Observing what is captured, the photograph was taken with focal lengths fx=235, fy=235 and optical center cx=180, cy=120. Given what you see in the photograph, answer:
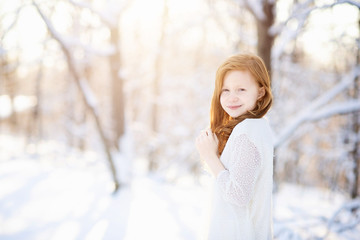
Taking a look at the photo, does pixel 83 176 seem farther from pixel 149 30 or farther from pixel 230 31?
pixel 149 30

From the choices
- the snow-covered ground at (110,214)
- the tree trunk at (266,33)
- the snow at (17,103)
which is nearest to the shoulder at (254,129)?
the snow-covered ground at (110,214)

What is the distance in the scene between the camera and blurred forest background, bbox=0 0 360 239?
9.40ft

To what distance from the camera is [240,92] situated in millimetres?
1180

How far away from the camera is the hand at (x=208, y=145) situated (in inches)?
47.9

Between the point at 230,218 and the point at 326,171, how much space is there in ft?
36.0

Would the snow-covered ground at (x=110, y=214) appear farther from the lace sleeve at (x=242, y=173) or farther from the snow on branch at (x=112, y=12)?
the snow on branch at (x=112, y=12)

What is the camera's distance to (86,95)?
3010 millimetres

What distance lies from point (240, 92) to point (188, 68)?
9720 mm

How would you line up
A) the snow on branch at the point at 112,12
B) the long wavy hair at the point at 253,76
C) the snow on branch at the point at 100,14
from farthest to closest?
the snow on branch at the point at 112,12 < the snow on branch at the point at 100,14 < the long wavy hair at the point at 253,76

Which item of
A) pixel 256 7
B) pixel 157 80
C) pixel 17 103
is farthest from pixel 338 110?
pixel 17 103

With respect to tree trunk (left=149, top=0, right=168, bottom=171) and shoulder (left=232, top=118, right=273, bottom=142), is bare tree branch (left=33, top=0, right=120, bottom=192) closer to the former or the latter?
shoulder (left=232, top=118, right=273, bottom=142)

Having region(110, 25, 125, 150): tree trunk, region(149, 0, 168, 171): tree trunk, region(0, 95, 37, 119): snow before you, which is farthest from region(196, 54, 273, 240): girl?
region(0, 95, 37, 119): snow

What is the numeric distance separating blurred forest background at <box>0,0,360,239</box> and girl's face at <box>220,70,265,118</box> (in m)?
1.34

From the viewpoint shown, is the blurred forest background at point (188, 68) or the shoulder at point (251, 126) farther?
the blurred forest background at point (188, 68)
